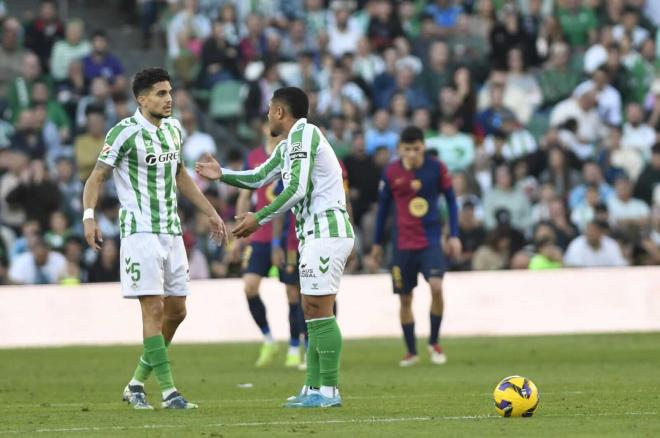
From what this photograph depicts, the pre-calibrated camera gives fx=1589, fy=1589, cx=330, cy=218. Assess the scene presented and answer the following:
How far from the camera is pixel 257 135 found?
2692 cm

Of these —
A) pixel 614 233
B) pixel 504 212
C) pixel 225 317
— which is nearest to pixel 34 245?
pixel 225 317

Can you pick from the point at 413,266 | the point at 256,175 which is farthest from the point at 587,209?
the point at 256,175

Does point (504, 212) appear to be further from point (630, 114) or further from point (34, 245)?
point (34, 245)

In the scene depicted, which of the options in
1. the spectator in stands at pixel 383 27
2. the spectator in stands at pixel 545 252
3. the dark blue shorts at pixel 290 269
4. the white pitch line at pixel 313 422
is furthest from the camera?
the spectator in stands at pixel 383 27

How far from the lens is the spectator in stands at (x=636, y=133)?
27.2 meters

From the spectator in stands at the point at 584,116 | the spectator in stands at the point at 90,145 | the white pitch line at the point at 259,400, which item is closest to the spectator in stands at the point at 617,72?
the spectator in stands at the point at 584,116

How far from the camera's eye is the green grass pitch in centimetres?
1046

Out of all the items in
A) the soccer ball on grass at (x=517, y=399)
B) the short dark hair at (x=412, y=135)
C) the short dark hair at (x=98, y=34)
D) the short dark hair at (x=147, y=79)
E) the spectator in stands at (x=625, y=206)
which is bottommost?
the soccer ball on grass at (x=517, y=399)

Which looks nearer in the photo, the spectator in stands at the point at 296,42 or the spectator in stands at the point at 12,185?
the spectator in stands at the point at 12,185

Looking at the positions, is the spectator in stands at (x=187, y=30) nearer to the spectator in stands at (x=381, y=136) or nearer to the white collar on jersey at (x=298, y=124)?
the spectator in stands at (x=381, y=136)

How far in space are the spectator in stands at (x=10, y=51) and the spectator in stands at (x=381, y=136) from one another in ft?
20.1

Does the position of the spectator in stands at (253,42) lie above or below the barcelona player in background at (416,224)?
above

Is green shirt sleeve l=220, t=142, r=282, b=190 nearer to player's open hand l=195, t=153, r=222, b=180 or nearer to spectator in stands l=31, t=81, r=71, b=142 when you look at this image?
player's open hand l=195, t=153, r=222, b=180

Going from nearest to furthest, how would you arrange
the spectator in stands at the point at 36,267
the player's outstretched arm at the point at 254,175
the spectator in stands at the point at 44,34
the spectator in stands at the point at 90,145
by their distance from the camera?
the player's outstretched arm at the point at 254,175
the spectator in stands at the point at 36,267
the spectator in stands at the point at 90,145
the spectator in stands at the point at 44,34
